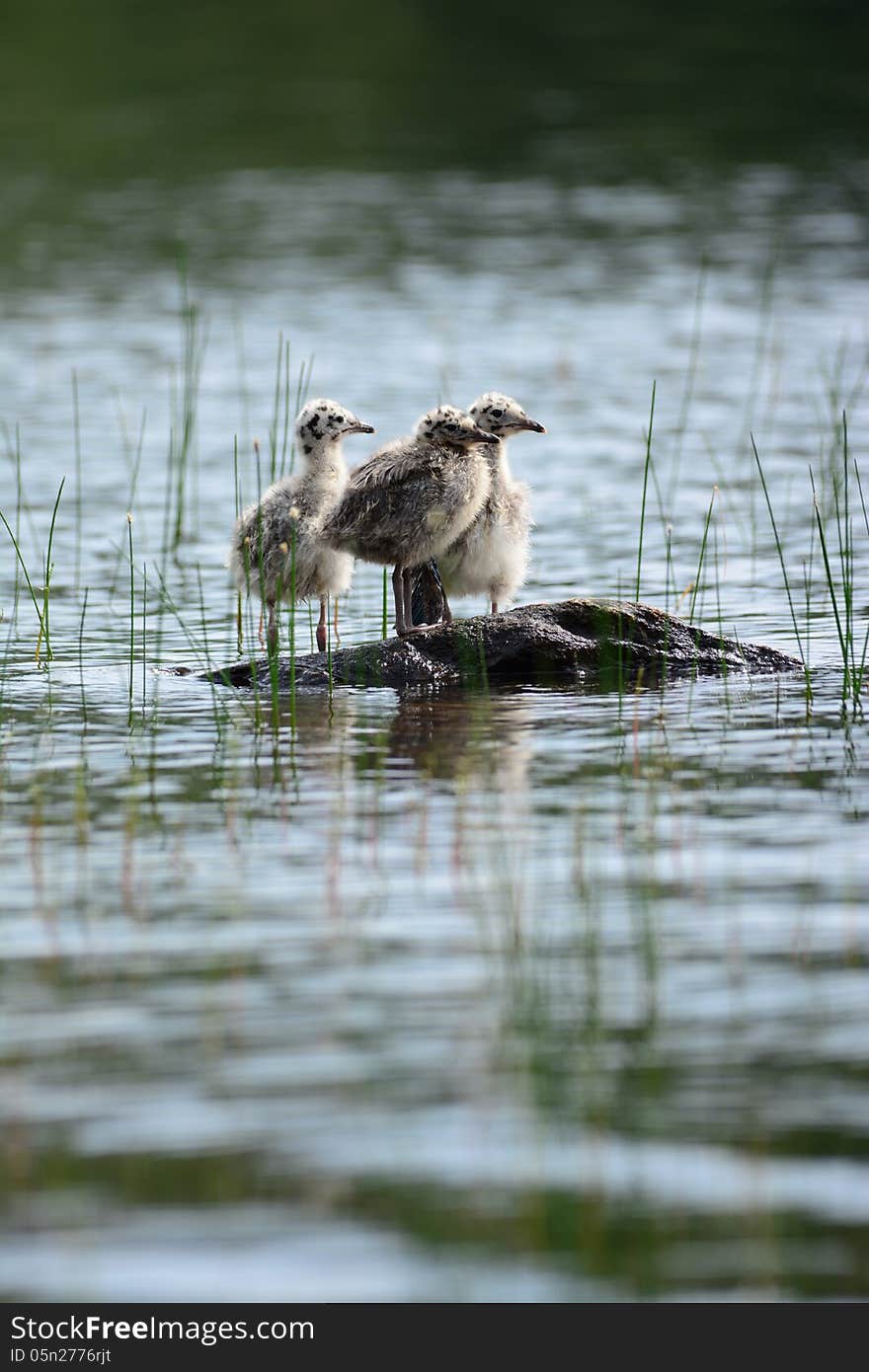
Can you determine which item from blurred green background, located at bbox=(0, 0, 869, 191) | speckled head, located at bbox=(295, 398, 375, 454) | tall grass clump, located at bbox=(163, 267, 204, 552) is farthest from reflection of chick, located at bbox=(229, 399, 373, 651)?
blurred green background, located at bbox=(0, 0, 869, 191)

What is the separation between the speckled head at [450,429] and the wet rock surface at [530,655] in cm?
92

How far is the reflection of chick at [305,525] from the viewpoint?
11172 millimetres

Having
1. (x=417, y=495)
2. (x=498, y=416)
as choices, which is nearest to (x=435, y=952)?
(x=417, y=495)

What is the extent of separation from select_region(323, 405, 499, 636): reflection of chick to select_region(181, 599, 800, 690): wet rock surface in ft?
1.10

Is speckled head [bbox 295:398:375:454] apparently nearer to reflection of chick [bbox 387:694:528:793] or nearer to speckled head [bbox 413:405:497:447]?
speckled head [bbox 413:405:497:447]

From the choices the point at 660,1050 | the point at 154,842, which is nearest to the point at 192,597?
the point at 154,842

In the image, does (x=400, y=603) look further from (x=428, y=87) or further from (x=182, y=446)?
(x=428, y=87)

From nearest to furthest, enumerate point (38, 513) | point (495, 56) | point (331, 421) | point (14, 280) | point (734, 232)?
point (331, 421) < point (38, 513) < point (14, 280) < point (734, 232) < point (495, 56)

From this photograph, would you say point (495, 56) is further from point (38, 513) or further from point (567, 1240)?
point (567, 1240)

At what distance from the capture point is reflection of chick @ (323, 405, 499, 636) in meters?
10.8

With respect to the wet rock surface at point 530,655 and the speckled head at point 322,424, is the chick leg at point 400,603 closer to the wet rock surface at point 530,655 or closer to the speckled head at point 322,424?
the wet rock surface at point 530,655

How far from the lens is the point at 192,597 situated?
45.3 feet
